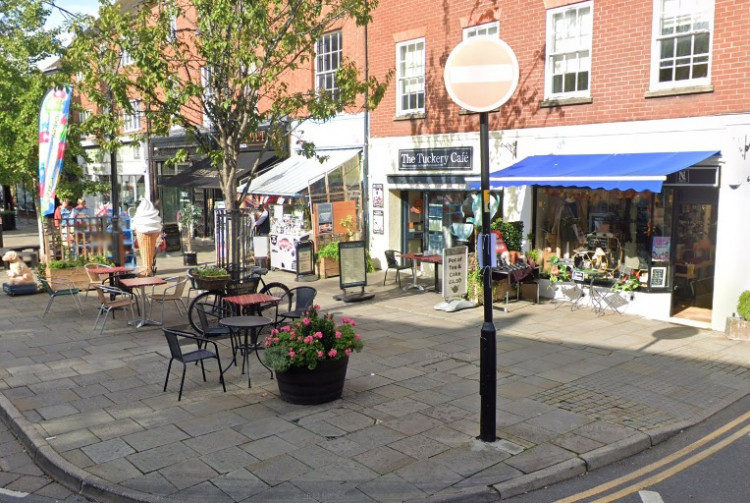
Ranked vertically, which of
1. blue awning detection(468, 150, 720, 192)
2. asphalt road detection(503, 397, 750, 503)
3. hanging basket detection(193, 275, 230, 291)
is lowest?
asphalt road detection(503, 397, 750, 503)

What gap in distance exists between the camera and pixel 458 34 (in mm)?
15547

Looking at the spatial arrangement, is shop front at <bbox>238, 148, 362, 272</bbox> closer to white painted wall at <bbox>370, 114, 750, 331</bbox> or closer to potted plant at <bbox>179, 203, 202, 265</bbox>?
potted plant at <bbox>179, 203, 202, 265</bbox>

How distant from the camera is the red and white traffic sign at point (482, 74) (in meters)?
6.46

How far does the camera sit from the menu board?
12.8m

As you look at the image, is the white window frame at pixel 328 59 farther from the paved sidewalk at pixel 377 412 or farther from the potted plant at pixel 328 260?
the paved sidewalk at pixel 377 412

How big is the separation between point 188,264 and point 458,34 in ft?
33.3

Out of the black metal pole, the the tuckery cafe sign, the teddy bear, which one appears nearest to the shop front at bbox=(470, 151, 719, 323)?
the the tuckery cafe sign

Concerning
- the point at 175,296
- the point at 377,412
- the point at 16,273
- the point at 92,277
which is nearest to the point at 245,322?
the point at 377,412

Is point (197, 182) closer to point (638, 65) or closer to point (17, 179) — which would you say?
point (17, 179)

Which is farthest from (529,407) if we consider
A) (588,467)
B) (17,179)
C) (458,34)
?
(17,179)

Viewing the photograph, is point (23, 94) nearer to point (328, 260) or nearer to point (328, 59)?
point (328, 59)

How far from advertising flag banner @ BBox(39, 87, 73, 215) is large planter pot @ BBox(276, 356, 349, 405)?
9.58 metres

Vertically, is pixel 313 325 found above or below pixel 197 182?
below

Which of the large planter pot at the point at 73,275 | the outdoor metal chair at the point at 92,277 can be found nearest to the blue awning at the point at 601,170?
the outdoor metal chair at the point at 92,277
